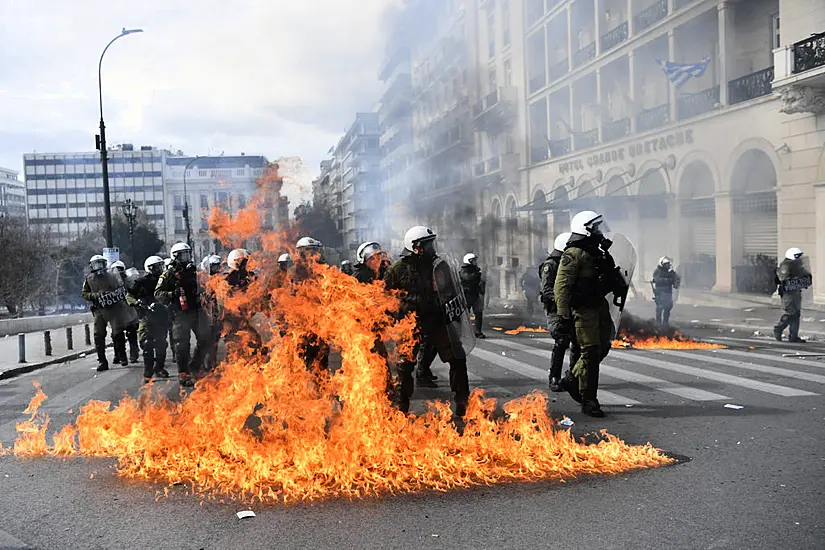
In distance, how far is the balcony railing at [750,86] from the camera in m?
16.8

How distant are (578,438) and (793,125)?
43.6 feet

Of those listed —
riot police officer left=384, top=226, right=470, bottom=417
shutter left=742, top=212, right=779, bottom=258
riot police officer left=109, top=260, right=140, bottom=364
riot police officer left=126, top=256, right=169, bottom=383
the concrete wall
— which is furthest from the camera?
the concrete wall

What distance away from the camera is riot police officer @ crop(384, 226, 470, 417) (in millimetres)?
6062

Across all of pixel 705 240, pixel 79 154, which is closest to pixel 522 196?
pixel 705 240

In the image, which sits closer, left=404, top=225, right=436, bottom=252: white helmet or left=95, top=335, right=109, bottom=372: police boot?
left=404, top=225, right=436, bottom=252: white helmet

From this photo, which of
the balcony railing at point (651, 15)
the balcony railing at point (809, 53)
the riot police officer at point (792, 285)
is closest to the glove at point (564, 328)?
the riot police officer at point (792, 285)

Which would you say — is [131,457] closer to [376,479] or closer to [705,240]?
[376,479]

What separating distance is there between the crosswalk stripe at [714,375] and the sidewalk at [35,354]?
29.0ft

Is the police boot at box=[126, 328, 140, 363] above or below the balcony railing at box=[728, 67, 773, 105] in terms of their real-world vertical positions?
below

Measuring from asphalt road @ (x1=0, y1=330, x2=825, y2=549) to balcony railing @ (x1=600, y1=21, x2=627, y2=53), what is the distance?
18.3 metres

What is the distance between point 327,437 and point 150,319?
5137 mm

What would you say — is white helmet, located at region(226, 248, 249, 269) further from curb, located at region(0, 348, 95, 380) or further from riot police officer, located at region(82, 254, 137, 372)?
curb, located at region(0, 348, 95, 380)

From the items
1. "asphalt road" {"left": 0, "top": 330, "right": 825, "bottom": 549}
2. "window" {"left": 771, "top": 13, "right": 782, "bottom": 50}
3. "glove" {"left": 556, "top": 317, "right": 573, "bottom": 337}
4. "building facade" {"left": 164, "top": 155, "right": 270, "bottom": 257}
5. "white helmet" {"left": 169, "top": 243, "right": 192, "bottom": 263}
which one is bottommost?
"asphalt road" {"left": 0, "top": 330, "right": 825, "bottom": 549}

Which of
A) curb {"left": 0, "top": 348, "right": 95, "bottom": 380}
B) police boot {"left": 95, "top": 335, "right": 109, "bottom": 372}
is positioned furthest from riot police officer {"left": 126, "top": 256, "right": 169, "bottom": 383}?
curb {"left": 0, "top": 348, "right": 95, "bottom": 380}
